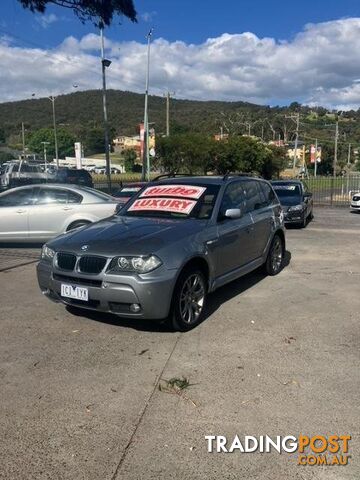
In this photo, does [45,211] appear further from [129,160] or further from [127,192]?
[129,160]

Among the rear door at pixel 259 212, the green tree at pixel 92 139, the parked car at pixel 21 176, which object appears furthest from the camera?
the green tree at pixel 92 139

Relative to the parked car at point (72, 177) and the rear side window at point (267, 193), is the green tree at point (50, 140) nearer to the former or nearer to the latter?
the parked car at point (72, 177)

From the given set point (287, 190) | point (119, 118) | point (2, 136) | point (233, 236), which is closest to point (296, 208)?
point (287, 190)

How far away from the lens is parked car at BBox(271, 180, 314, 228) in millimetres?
14039

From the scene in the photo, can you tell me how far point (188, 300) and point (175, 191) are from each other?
1.71 m

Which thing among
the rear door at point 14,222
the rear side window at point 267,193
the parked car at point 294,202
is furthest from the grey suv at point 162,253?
the parked car at point 294,202

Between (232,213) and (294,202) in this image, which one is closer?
(232,213)

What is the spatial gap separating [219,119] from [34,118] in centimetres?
4241

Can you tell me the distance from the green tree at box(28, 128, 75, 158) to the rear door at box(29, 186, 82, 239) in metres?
95.0

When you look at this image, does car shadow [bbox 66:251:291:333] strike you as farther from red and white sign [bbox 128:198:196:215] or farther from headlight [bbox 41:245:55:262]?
red and white sign [bbox 128:198:196:215]

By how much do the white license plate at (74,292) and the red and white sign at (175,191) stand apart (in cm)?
192

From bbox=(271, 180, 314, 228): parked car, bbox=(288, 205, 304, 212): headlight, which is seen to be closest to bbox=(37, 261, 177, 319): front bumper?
bbox=(271, 180, 314, 228): parked car

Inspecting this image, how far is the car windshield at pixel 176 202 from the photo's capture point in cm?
561

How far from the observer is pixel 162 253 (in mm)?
4516
